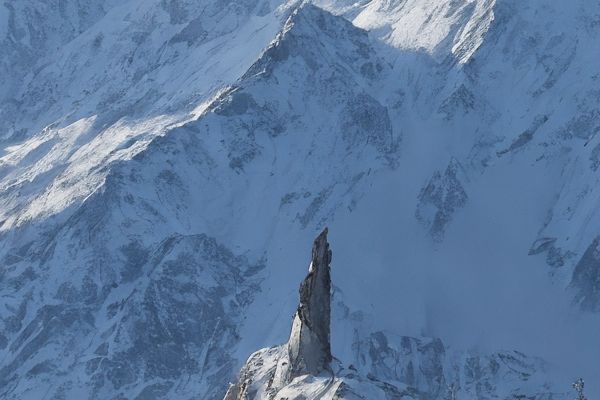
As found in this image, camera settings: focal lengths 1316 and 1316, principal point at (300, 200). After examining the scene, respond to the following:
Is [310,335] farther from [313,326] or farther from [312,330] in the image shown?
[313,326]

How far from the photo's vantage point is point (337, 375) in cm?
8006

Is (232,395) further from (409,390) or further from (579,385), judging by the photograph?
(579,385)

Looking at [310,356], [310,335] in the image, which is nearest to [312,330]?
[310,335]

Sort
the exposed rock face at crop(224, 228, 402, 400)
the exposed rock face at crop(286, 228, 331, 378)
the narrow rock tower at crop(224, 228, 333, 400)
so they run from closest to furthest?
the exposed rock face at crop(224, 228, 402, 400)
the narrow rock tower at crop(224, 228, 333, 400)
the exposed rock face at crop(286, 228, 331, 378)

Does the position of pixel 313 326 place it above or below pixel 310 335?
above

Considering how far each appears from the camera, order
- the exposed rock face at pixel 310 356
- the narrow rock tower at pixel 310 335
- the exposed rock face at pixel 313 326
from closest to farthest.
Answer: the exposed rock face at pixel 310 356 → the narrow rock tower at pixel 310 335 → the exposed rock face at pixel 313 326

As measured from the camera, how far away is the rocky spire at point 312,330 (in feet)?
263

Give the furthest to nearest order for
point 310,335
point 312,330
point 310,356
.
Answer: point 310,356 → point 310,335 → point 312,330

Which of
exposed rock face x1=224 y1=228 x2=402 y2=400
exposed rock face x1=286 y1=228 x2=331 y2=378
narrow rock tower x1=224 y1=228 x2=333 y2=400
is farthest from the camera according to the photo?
exposed rock face x1=286 y1=228 x2=331 y2=378

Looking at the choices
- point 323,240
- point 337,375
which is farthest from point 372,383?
point 323,240

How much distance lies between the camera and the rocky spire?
8031cm

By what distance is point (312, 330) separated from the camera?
8112cm

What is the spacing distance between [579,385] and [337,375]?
14.4 meters

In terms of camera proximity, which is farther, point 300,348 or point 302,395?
point 300,348
